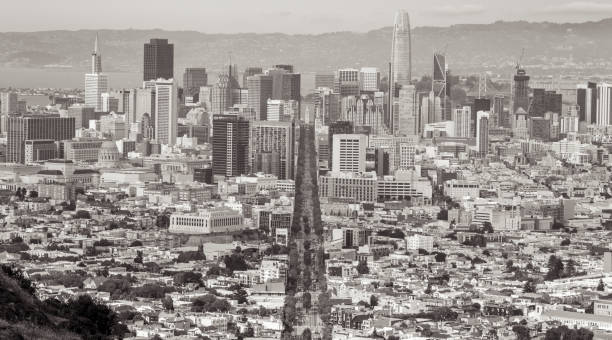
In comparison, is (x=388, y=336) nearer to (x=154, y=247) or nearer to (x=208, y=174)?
(x=154, y=247)

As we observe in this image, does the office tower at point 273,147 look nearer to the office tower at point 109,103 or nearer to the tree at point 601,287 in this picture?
the office tower at point 109,103

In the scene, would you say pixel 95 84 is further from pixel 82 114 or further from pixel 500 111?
pixel 500 111

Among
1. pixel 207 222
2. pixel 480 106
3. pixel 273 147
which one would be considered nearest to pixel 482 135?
pixel 480 106

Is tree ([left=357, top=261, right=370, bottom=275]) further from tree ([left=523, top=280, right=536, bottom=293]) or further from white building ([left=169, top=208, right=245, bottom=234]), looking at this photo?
white building ([left=169, top=208, right=245, bottom=234])

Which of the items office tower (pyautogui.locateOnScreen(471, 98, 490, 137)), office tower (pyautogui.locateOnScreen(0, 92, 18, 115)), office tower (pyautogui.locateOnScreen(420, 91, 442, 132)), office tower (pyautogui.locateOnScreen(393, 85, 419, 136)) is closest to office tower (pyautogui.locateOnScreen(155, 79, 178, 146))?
office tower (pyautogui.locateOnScreen(0, 92, 18, 115))

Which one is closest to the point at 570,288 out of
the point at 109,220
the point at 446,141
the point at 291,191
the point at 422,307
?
the point at 422,307
